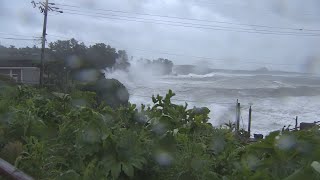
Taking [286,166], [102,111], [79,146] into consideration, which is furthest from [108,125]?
[286,166]

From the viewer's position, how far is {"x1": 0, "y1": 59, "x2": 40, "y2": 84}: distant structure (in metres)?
50.4

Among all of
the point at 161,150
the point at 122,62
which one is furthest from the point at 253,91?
the point at 161,150

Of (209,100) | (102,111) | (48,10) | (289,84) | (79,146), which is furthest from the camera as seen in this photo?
(289,84)

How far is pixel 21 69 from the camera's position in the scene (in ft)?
167

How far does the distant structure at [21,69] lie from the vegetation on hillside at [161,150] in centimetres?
4879

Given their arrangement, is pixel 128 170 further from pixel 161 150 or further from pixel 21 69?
pixel 21 69

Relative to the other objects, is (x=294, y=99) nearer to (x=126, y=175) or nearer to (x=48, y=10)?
(x=48, y=10)

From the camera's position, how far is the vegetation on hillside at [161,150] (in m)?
1.88

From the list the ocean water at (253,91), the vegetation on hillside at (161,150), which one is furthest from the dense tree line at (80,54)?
the vegetation on hillside at (161,150)

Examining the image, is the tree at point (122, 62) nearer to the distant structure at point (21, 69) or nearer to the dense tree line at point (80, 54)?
the dense tree line at point (80, 54)

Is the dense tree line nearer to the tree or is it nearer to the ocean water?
the tree

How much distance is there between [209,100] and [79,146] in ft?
118

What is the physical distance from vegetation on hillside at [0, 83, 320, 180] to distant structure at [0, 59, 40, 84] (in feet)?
160

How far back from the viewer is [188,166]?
2.30 meters
